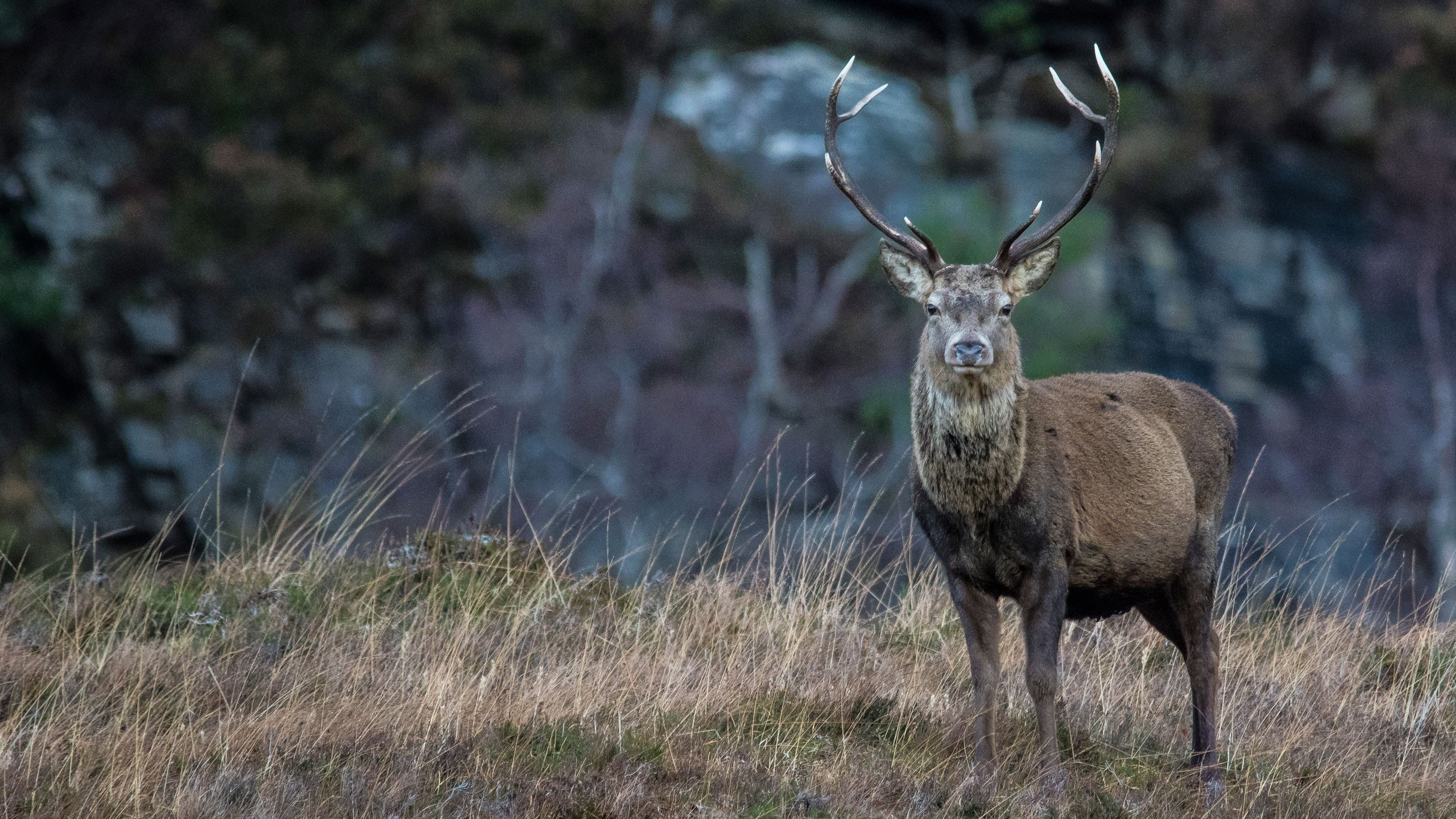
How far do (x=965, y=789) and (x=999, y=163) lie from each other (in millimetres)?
29695

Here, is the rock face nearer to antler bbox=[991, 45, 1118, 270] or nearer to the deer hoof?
antler bbox=[991, 45, 1118, 270]

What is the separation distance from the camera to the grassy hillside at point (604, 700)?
4773 millimetres

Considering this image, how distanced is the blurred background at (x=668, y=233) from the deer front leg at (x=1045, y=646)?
58.8 feet

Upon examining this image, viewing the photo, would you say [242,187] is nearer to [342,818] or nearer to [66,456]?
[66,456]

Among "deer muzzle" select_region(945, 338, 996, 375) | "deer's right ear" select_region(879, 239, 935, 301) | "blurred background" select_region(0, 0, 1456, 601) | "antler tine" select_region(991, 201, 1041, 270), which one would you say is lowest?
"blurred background" select_region(0, 0, 1456, 601)

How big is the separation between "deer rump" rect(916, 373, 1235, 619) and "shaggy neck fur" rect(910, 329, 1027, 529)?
39 millimetres

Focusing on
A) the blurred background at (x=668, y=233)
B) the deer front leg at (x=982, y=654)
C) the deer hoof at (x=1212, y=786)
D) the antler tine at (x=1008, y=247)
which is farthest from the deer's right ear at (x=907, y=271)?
the blurred background at (x=668, y=233)

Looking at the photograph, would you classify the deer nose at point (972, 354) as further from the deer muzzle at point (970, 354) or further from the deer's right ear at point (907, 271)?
the deer's right ear at point (907, 271)

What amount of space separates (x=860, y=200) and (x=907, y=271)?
323 mm

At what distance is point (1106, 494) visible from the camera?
5.70m

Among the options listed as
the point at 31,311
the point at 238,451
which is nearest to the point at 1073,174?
the point at 238,451

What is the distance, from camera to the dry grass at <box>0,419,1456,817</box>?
4777mm

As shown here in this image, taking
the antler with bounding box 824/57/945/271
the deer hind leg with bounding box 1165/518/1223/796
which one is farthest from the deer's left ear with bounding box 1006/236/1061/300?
the deer hind leg with bounding box 1165/518/1223/796

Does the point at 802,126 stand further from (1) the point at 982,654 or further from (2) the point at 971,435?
(1) the point at 982,654
